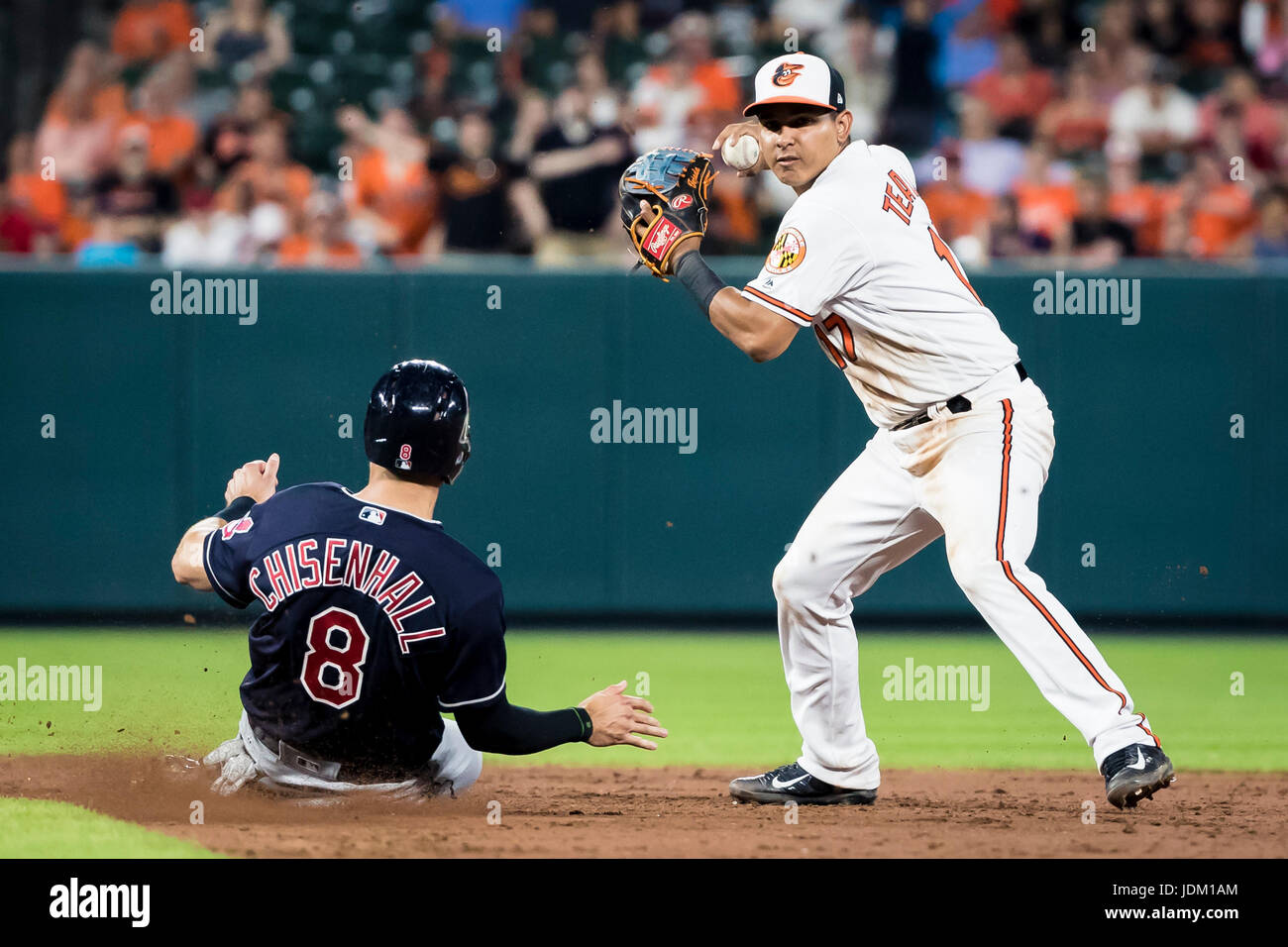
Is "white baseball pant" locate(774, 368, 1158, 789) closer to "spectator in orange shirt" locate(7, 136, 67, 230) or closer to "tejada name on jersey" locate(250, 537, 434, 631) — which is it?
"tejada name on jersey" locate(250, 537, 434, 631)

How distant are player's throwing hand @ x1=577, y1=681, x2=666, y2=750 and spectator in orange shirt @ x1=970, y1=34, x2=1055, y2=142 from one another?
7.16m

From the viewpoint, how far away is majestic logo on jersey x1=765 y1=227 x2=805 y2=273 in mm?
4680

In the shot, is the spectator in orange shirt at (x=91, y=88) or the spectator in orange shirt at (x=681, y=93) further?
the spectator in orange shirt at (x=91, y=88)

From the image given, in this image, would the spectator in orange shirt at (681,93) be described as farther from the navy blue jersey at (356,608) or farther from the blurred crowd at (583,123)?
the navy blue jersey at (356,608)

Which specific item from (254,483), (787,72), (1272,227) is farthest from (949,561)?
(1272,227)

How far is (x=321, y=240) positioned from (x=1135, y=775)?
6493 millimetres

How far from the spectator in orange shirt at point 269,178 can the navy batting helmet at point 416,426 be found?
19.0 feet

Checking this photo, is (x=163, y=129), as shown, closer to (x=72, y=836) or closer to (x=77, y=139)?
(x=77, y=139)

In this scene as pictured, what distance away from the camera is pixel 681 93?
10031 mm

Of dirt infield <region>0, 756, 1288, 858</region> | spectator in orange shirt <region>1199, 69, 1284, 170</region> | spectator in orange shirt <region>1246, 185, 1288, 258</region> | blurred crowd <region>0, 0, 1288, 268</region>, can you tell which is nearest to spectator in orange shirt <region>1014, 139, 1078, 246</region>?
blurred crowd <region>0, 0, 1288, 268</region>

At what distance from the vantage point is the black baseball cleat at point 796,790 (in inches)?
201

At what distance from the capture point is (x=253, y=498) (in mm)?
4684

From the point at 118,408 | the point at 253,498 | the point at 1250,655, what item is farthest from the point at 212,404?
the point at 1250,655

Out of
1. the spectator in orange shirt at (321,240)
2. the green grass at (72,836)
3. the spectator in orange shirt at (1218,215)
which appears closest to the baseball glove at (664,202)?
the green grass at (72,836)
